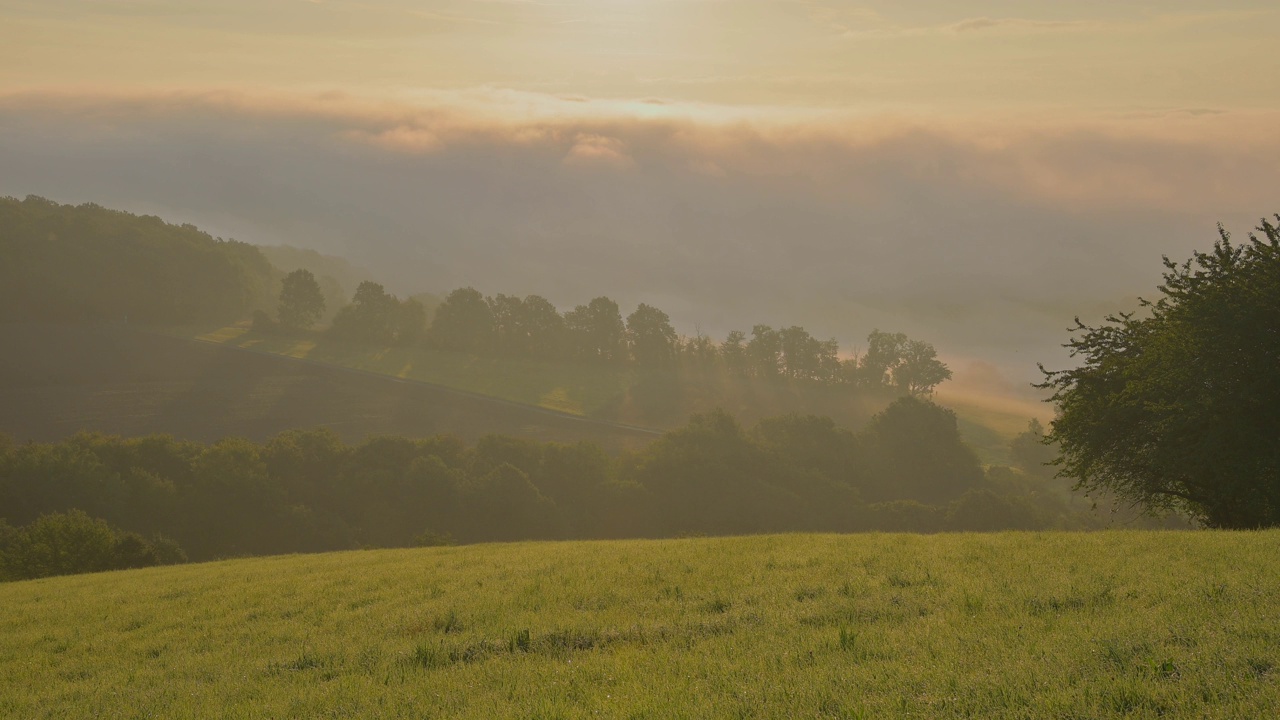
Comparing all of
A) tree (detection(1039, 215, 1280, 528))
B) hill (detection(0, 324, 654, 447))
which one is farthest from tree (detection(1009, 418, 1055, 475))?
tree (detection(1039, 215, 1280, 528))

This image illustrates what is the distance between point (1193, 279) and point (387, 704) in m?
37.9

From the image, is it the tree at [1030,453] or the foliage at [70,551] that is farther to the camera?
the tree at [1030,453]

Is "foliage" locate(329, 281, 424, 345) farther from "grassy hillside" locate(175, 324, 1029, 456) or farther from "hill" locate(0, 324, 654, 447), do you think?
"hill" locate(0, 324, 654, 447)

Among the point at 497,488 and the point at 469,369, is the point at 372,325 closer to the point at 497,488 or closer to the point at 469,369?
the point at 469,369

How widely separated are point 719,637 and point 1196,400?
86.5 feet

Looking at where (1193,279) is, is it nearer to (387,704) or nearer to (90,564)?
(387,704)

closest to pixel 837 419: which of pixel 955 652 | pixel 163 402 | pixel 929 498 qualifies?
pixel 929 498

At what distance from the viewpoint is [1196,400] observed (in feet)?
105

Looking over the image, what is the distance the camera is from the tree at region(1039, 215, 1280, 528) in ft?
103

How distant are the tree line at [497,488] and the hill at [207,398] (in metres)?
29.5

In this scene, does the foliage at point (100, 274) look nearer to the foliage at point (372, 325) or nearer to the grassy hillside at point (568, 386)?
the grassy hillside at point (568, 386)

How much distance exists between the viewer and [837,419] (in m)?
186


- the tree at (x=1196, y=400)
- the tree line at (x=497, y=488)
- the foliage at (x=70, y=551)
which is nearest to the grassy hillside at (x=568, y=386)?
the tree line at (x=497, y=488)

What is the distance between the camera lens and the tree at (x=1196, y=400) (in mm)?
31375
